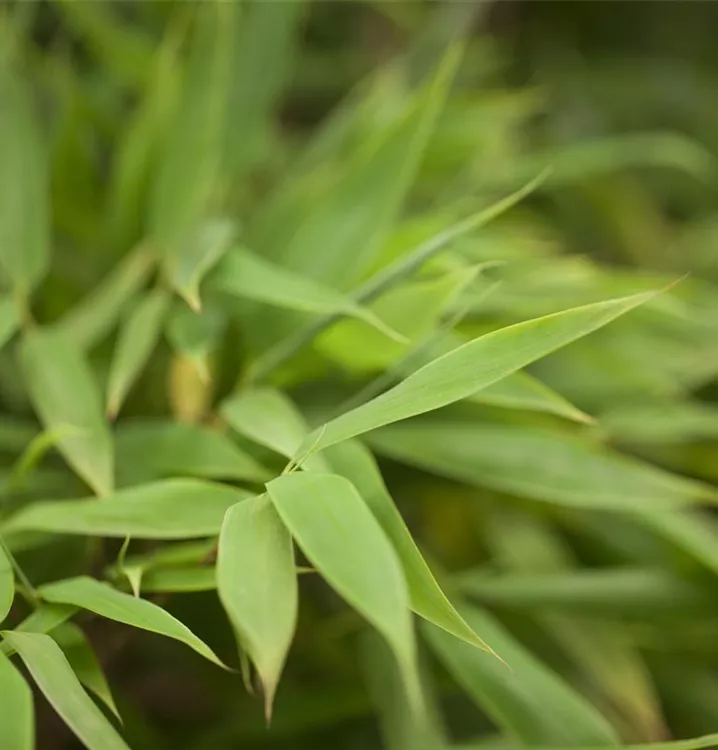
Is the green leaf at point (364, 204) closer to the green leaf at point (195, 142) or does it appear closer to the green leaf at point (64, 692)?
the green leaf at point (195, 142)

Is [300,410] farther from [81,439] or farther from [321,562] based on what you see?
[321,562]

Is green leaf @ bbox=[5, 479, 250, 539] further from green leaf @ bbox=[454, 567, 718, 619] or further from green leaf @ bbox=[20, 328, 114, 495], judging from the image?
green leaf @ bbox=[454, 567, 718, 619]

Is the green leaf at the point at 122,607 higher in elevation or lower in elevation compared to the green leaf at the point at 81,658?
higher

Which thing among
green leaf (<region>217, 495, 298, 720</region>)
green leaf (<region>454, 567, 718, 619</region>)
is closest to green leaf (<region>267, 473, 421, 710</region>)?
green leaf (<region>217, 495, 298, 720</region>)

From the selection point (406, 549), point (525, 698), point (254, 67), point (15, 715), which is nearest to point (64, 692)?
point (15, 715)

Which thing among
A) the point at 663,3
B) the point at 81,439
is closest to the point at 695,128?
the point at 663,3

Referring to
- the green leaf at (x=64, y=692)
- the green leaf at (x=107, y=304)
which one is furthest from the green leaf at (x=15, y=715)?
the green leaf at (x=107, y=304)
